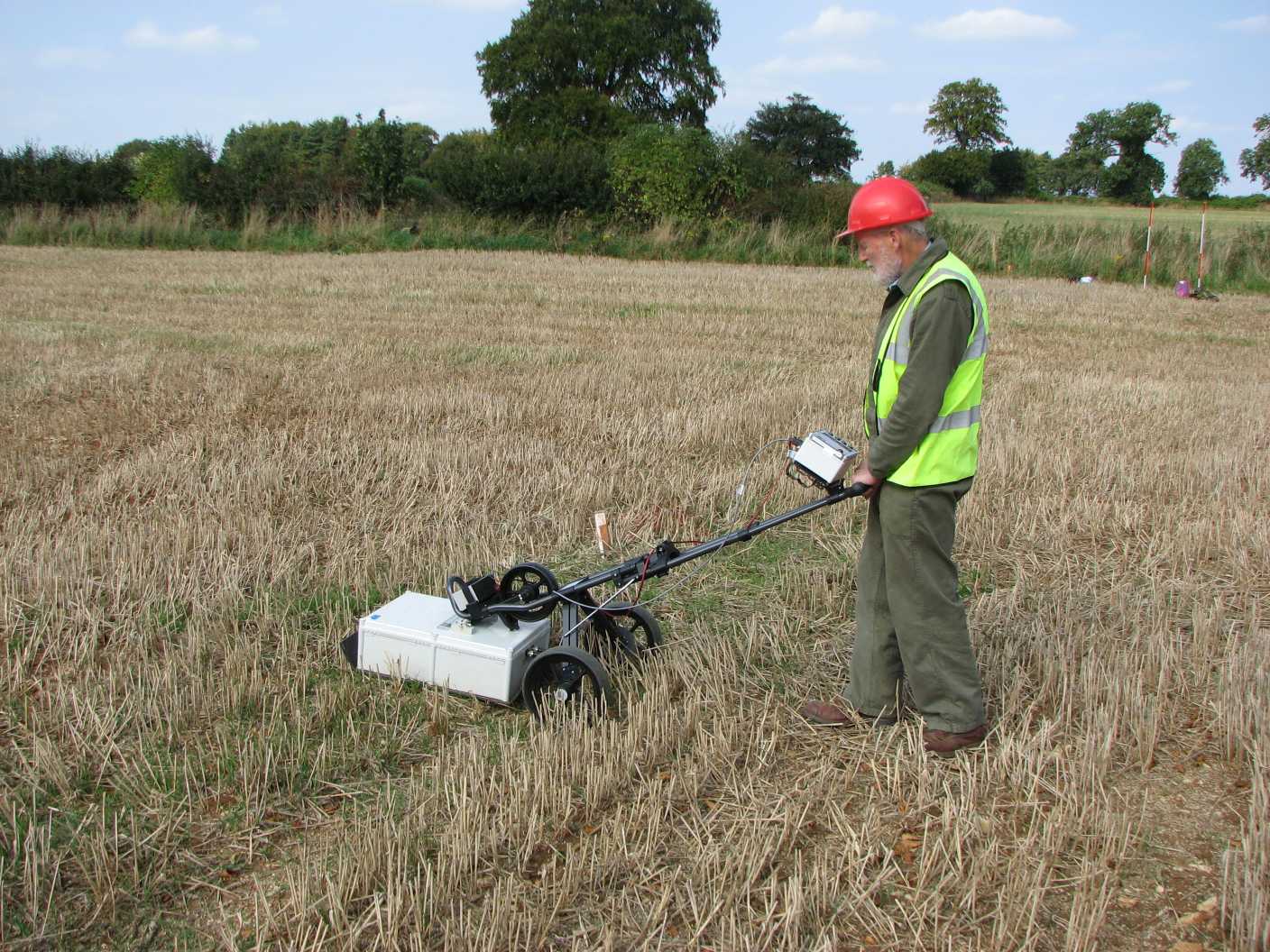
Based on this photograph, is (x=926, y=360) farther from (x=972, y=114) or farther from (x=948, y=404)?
(x=972, y=114)

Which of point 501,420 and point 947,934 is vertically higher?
point 501,420

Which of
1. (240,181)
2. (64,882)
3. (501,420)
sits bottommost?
(64,882)

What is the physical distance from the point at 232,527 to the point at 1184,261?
2242cm

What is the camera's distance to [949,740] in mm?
3629

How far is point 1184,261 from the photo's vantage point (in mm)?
22297

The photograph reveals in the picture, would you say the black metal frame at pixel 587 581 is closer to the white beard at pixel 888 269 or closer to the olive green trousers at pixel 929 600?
the olive green trousers at pixel 929 600

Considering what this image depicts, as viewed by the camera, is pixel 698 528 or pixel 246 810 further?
pixel 698 528

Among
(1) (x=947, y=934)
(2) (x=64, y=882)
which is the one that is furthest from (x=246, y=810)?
(1) (x=947, y=934)

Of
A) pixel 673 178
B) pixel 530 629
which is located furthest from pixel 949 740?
pixel 673 178

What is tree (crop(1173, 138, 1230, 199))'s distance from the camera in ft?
274

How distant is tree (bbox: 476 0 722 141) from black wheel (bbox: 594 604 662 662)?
44.1 meters

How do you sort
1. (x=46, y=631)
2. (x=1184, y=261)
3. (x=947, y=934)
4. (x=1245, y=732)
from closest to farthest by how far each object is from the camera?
(x=947, y=934) < (x=1245, y=732) < (x=46, y=631) < (x=1184, y=261)

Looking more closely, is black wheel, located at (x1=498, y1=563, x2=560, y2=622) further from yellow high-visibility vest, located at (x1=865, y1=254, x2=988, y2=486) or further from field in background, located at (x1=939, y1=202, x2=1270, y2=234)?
field in background, located at (x1=939, y1=202, x2=1270, y2=234)

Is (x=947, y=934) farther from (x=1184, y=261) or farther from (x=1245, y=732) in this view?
(x=1184, y=261)
